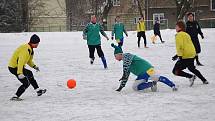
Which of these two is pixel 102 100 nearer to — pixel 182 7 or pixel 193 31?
pixel 193 31

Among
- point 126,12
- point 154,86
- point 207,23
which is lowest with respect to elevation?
point 207,23

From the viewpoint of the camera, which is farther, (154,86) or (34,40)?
(154,86)

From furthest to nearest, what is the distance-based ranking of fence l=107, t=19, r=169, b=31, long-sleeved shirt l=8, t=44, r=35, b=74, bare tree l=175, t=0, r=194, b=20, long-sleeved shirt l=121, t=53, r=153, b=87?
fence l=107, t=19, r=169, b=31, bare tree l=175, t=0, r=194, b=20, long-sleeved shirt l=121, t=53, r=153, b=87, long-sleeved shirt l=8, t=44, r=35, b=74

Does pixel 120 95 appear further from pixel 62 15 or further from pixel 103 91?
pixel 62 15

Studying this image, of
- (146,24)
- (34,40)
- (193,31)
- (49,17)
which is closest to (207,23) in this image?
(146,24)

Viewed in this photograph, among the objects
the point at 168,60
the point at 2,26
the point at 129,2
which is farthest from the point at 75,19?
the point at 168,60

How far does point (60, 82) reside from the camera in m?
12.6

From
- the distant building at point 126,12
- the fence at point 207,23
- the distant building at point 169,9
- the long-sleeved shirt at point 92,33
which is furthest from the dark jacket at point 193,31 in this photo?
the distant building at point 169,9

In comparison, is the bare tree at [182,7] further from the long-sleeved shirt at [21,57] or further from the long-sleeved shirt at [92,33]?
the long-sleeved shirt at [21,57]

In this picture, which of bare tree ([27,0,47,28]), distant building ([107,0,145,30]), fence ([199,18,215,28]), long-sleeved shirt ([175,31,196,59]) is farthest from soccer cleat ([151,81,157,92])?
distant building ([107,0,145,30])

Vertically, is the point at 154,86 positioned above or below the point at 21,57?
below

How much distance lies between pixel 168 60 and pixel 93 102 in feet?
29.5

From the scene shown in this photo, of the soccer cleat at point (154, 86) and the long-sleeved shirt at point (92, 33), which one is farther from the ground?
the long-sleeved shirt at point (92, 33)

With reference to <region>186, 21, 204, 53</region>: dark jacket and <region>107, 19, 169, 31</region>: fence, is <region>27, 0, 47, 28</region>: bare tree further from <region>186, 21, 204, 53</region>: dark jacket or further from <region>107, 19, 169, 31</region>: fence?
<region>186, 21, 204, 53</region>: dark jacket
